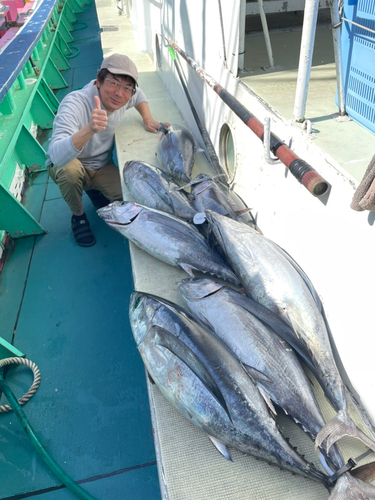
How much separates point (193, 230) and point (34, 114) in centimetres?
396

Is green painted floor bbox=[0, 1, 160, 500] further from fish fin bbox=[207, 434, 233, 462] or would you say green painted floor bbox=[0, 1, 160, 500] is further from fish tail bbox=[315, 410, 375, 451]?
fish tail bbox=[315, 410, 375, 451]

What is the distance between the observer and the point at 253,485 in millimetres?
1244

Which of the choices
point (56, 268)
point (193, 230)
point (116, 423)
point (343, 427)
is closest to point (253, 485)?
point (343, 427)

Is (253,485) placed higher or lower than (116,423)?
higher

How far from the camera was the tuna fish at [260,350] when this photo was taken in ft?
4.43

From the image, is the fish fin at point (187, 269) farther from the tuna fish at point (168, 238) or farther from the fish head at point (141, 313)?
the fish head at point (141, 313)

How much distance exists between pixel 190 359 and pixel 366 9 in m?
1.52

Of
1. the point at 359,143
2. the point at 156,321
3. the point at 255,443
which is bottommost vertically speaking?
the point at 255,443

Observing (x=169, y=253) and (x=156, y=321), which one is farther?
(x=169, y=253)

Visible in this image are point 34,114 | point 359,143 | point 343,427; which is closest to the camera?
point 343,427

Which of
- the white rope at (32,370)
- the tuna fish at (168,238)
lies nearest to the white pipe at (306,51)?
the tuna fish at (168,238)

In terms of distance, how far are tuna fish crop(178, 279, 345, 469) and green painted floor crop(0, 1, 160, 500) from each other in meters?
0.82

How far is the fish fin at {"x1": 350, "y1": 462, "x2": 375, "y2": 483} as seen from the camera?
1173 millimetres

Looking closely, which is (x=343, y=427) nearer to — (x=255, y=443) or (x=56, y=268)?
(x=255, y=443)
